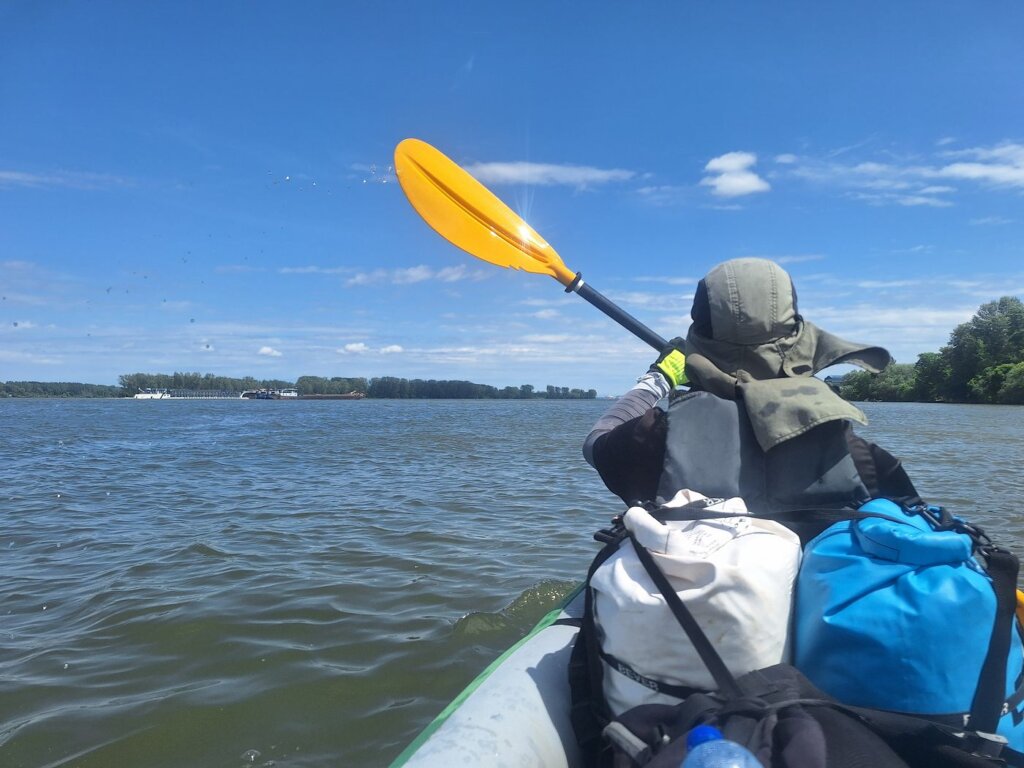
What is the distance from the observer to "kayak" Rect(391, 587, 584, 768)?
1970 millimetres

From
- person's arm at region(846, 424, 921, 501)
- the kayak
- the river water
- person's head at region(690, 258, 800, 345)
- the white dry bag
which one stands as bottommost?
the river water

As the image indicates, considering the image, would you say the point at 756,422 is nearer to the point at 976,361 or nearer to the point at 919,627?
the point at 919,627

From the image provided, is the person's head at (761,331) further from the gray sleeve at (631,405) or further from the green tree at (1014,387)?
the green tree at (1014,387)

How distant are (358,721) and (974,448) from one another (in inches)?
789

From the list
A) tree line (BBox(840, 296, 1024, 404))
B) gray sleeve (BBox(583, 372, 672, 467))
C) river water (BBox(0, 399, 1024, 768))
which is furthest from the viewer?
tree line (BBox(840, 296, 1024, 404))

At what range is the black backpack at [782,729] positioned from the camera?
1.39 meters

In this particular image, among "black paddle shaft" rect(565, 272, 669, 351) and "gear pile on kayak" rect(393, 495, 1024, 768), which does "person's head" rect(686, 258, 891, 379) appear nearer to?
"gear pile on kayak" rect(393, 495, 1024, 768)

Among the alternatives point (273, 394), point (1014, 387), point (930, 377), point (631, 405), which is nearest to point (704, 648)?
point (631, 405)

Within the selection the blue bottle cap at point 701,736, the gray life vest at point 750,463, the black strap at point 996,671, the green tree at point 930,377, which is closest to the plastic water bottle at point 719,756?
the blue bottle cap at point 701,736

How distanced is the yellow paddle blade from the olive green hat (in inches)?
141

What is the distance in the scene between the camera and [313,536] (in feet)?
26.3

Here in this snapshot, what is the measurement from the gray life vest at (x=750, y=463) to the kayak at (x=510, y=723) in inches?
30.4

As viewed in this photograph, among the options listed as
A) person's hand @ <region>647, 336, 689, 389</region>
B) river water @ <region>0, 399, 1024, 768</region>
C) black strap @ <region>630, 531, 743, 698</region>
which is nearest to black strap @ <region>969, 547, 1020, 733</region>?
black strap @ <region>630, 531, 743, 698</region>

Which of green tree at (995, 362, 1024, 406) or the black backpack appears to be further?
green tree at (995, 362, 1024, 406)
